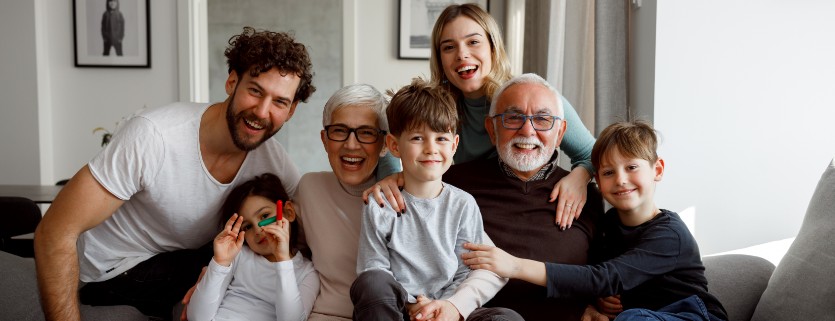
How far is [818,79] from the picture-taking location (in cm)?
240

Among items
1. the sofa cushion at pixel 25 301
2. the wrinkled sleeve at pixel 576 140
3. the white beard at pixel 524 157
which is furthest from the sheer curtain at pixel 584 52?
the sofa cushion at pixel 25 301

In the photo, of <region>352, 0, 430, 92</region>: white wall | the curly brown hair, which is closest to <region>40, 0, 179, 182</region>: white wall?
<region>352, 0, 430, 92</region>: white wall

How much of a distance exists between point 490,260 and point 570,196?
1.33 ft

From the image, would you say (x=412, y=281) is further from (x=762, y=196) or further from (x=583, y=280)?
(x=762, y=196)

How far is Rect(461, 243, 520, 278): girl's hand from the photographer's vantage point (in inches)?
67.6

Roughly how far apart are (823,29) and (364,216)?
1.81 metres

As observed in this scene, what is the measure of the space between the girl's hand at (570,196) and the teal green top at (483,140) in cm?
8

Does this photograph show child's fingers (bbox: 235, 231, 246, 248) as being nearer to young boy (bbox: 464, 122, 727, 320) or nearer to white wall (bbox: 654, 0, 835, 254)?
young boy (bbox: 464, 122, 727, 320)

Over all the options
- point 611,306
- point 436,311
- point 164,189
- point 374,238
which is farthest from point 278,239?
point 611,306

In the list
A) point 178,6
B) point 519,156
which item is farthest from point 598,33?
point 178,6

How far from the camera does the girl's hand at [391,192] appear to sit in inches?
68.4

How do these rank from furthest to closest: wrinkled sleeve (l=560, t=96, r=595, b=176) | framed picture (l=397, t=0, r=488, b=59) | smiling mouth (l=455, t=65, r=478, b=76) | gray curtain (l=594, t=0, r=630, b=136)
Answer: framed picture (l=397, t=0, r=488, b=59)
gray curtain (l=594, t=0, r=630, b=136)
smiling mouth (l=455, t=65, r=478, b=76)
wrinkled sleeve (l=560, t=96, r=595, b=176)

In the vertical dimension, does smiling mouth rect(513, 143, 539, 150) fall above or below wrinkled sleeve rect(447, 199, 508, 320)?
above

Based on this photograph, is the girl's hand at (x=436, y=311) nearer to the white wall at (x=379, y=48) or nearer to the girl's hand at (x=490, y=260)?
the girl's hand at (x=490, y=260)
